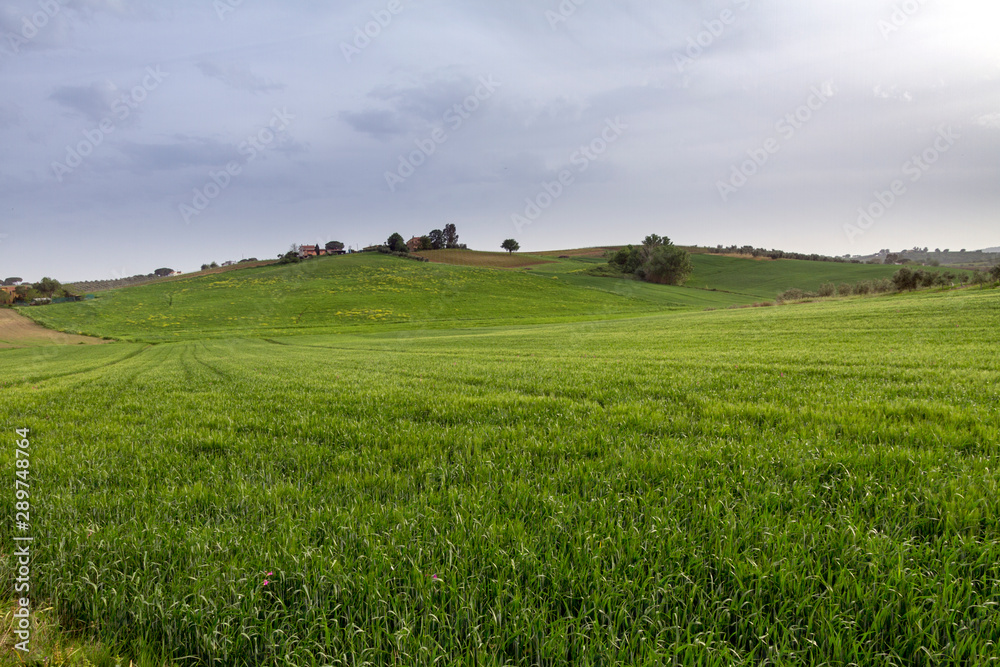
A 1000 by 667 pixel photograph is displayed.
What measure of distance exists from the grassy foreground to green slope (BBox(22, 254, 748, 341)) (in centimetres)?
5448

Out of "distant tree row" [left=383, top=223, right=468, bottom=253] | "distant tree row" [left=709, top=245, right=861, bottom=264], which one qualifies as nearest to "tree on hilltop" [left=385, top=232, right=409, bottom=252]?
"distant tree row" [left=383, top=223, right=468, bottom=253]

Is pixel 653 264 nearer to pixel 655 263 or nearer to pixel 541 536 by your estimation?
pixel 655 263

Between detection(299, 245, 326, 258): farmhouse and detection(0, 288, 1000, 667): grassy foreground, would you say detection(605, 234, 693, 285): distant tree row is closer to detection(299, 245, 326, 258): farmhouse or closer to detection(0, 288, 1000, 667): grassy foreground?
detection(299, 245, 326, 258): farmhouse

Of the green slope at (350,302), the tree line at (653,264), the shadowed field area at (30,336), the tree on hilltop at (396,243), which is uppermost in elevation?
the tree on hilltop at (396,243)

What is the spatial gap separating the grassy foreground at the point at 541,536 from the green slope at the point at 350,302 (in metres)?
54.5

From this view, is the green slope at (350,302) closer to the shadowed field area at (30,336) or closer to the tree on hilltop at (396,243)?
the shadowed field area at (30,336)

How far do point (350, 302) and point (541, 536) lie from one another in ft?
258

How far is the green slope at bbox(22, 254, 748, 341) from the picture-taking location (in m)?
63.7

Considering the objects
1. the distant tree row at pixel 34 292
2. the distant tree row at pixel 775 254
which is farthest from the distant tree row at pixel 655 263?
the distant tree row at pixel 34 292

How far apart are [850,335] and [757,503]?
71.6 ft

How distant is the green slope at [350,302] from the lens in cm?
6366

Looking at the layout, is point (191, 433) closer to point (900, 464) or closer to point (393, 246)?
point (900, 464)

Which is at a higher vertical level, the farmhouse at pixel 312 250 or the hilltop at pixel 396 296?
the farmhouse at pixel 312 250

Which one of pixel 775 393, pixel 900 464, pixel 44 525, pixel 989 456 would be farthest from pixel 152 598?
pixel 775 393
